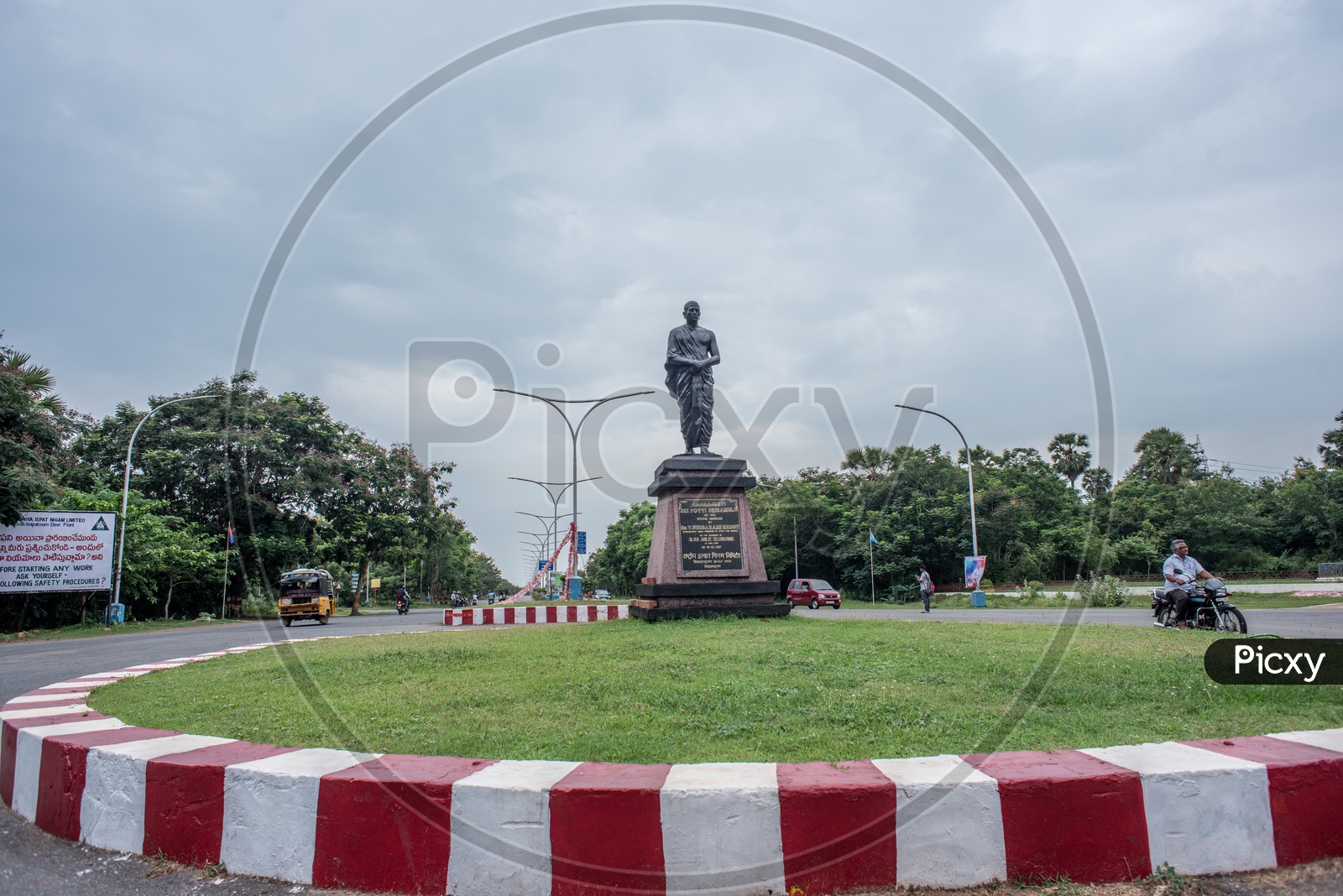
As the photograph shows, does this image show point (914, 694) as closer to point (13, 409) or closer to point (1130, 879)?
point (1130, 879)

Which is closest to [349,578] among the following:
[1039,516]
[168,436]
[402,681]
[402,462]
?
[402,462]

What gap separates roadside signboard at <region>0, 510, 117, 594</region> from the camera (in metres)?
19.3

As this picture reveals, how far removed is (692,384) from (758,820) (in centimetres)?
963

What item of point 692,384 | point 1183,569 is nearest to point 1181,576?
point 1183,569

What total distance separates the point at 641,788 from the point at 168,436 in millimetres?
32414

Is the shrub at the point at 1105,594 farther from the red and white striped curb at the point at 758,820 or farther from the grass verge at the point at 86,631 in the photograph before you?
the grass verge at the point at 86,631

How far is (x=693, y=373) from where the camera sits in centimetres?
1199

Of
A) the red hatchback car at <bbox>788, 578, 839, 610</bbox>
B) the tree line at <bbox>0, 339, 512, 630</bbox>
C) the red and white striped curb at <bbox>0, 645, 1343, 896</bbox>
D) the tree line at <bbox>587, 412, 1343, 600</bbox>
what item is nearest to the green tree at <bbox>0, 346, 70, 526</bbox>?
the tree line at <bbox>0, 339, 512, 630</bbox>

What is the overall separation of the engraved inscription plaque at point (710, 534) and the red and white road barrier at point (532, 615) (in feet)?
17.8

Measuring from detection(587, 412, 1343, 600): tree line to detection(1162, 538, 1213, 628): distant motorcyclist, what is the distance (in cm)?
2809

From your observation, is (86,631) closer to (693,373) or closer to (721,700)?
(693,373)

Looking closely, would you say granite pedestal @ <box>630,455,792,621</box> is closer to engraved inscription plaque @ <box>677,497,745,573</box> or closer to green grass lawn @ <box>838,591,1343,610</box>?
engraved inscription plaque @ <box>677,497,745,573</box>

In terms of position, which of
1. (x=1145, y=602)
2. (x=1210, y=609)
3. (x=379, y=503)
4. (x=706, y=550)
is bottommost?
(x=1145, y=602)

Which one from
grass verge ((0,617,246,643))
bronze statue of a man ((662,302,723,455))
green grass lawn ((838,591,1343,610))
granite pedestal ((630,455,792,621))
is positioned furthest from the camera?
green grass lawn ((838,591,1343,610))
